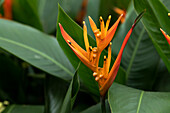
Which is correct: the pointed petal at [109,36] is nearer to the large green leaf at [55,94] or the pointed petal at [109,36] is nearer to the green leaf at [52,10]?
the large green leaf at [55,94]

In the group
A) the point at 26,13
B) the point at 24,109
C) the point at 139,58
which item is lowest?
the point at 24,109

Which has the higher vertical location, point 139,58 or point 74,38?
point 74,38

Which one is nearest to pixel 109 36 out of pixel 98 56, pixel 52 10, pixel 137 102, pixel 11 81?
pixel 98 56

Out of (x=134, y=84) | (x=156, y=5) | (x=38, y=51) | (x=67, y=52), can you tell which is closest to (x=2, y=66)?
(x=38, y=51)

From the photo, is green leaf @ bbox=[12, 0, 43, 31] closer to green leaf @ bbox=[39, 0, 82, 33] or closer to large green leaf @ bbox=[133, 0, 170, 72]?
green leaf @ bbox=[39, 0, 82, 33]

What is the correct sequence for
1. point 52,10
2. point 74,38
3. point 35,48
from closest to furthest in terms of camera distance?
point 74,38
point 35,48
point 52,10

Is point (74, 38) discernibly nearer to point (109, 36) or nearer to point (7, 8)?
point (109, 36)

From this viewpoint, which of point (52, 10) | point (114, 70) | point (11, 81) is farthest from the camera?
point (52, 10)
